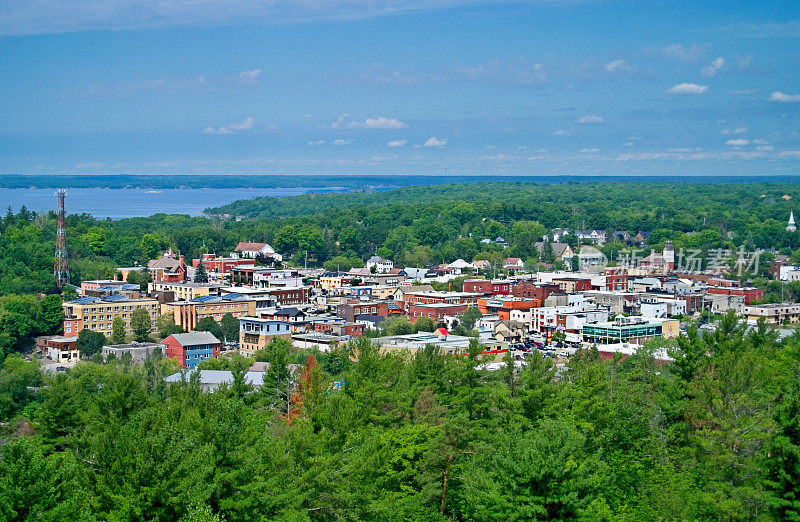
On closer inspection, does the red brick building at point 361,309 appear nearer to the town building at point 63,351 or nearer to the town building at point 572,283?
the town building at point 572,283

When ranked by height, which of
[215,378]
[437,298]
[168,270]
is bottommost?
[215,378]

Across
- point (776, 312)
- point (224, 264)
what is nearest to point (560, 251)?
point (224, 264)

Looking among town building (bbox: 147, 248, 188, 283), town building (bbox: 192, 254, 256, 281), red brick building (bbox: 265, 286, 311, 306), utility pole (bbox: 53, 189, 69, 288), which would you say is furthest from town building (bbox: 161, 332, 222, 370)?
town building (bbox: 192, 254, 256, 281)

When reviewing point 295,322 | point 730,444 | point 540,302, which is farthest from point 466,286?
point 730,444

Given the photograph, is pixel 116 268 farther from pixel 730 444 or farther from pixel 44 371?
pixel 730 444

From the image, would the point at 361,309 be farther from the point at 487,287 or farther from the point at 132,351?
the point at 132,351

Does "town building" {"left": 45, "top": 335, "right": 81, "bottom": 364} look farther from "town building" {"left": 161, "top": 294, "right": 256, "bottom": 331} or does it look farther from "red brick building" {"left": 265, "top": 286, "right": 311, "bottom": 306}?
"red brick building" {"left": 265, "top": 286, "right": 311, "bottom": 306}
